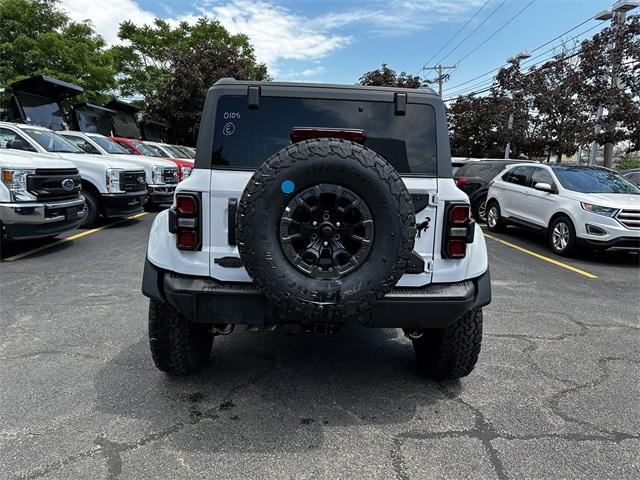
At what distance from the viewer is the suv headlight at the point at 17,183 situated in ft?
20.9

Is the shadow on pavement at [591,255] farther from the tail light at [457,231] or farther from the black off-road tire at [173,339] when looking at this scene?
the black off-road tire at [173,339]

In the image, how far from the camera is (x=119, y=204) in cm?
948

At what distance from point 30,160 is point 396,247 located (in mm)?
6291

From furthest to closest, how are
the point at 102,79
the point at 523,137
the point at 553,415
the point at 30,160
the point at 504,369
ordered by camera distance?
the point at 102,79
the point at 523,137
the point at 30,160
the point at 504,369
the point at 553,415

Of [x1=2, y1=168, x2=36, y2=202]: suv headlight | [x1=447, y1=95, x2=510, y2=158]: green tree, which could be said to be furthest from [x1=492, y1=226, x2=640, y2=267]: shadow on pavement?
[x1=447, y1=95, x2=510, y2=158]: green tree

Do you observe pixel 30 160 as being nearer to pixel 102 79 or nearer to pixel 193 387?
pixel 193 387

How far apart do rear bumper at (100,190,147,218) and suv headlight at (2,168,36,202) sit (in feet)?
9.06

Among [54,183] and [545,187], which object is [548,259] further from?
[54,183]

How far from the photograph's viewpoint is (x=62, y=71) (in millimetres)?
22719

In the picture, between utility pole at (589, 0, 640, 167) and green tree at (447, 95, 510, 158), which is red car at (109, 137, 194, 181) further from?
green tree at (447, 95, 510, 158)

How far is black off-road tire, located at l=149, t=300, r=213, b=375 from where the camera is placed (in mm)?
2998

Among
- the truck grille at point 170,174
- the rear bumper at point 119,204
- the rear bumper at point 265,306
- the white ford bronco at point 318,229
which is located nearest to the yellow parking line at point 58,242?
the rear bumper at point 119,204

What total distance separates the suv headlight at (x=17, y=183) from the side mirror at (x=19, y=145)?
1.76 meters

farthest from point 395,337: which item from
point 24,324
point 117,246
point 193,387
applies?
point 117,246
